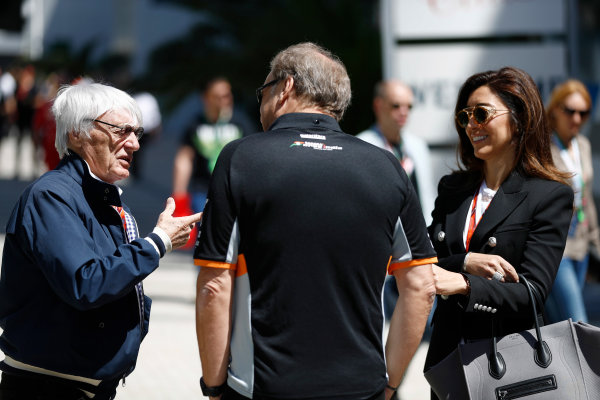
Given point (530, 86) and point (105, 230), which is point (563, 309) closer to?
point (530, 86)

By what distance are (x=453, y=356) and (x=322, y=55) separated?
110 cm

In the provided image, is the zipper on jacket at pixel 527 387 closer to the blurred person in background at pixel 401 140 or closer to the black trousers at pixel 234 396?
the black trousers at pixel 234 396

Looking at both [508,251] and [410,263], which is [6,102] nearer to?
[508,251]

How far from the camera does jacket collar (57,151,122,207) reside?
3.14 meters

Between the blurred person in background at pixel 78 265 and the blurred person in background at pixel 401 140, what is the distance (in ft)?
8.85

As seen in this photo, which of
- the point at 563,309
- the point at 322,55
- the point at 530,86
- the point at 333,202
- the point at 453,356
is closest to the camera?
the point at 333,202

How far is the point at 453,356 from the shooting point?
3.25m

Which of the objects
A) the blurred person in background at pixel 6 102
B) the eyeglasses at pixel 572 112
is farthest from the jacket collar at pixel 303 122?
the blurred person in background at pixel 6 102

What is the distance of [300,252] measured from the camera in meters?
2.73

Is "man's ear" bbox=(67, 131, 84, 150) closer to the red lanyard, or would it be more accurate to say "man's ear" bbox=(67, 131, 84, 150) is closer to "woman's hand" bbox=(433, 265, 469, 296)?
"woman's hand" bbox=(433, 265, 469, 296)

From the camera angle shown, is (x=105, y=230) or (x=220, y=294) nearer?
(x=220, y=294)

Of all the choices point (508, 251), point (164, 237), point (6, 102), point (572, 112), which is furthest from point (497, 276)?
point (6, 102)

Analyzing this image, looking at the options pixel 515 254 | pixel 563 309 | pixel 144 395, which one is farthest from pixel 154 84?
pixel 515 254

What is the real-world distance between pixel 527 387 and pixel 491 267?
45cm
